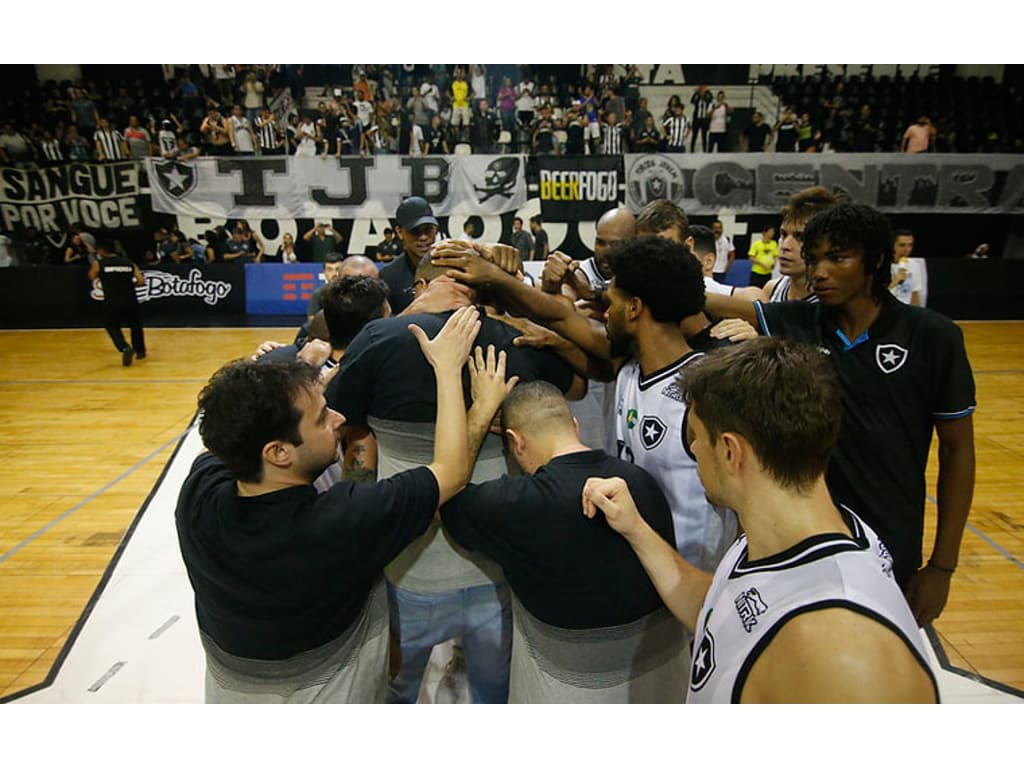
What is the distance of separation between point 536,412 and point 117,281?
9256 mm

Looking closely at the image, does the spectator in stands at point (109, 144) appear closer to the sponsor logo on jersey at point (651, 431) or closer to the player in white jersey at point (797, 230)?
the player in white jersey at point (797, 230)

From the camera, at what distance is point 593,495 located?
176 cm

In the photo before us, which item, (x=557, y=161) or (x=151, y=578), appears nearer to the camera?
(x=151, y=578)

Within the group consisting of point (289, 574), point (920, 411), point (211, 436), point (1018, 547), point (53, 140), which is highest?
point (53, 140)

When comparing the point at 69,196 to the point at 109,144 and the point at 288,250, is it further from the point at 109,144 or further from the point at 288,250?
the point at 288,250

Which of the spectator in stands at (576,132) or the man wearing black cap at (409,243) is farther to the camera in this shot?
the spectator in stands at (576,132)

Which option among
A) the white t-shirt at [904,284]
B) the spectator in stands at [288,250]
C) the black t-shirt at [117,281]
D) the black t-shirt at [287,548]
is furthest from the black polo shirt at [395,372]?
the spectator in stands at [288,250]

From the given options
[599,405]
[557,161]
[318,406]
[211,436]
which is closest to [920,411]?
[599,405]

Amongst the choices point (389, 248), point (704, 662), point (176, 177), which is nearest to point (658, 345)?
point (704, 662)

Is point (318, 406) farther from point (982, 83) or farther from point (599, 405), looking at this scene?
point (982, 83)

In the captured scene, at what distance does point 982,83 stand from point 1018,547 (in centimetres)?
1242

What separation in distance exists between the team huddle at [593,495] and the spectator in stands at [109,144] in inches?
495

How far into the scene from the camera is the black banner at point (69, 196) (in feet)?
40.5

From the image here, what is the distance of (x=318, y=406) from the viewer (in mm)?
1781
